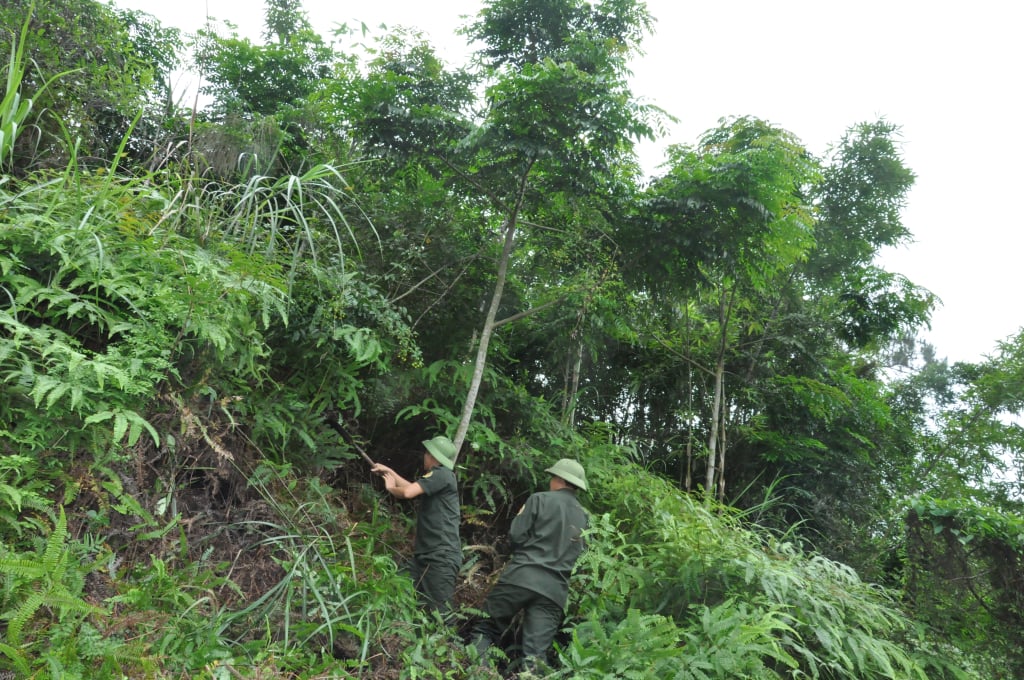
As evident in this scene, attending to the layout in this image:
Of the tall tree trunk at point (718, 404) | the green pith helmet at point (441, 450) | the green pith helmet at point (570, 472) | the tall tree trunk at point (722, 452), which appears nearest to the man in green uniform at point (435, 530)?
the green pith helmet at point (441, 450)

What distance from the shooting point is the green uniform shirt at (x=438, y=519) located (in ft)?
14.1

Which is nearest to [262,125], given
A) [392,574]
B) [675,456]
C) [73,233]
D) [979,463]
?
[73,233]

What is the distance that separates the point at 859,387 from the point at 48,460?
8.89 m

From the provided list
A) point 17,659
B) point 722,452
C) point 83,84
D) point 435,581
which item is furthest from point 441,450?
point 722,452

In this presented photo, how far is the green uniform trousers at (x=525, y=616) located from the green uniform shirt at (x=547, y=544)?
0.17 feet

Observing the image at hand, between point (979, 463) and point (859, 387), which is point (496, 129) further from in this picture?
point (979, 463)

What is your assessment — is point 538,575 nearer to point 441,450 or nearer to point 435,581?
point 435,581

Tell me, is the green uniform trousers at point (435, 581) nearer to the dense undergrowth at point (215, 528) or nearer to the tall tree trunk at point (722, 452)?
the dense undergrowth at point (215, 528)

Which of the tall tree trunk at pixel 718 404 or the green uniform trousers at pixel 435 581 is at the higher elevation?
the tall tree trunk at pixel 718 404

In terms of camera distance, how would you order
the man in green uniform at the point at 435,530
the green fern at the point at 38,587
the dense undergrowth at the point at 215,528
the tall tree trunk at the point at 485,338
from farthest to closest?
the tall tree trunk at the point at 485,338 < the man in green uniform at the point at 435,530 < the dense undergrowth at the point at 215,528 < the green fern at the point at 38,587

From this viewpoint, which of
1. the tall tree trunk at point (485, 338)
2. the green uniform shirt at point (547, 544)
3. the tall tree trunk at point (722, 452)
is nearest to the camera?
the green uniform shirt at point (547, 544)

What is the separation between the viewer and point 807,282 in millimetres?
10531

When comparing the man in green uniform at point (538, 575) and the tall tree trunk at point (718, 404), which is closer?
the man in green uniform at point (538, 575)

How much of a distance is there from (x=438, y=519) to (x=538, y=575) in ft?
2.46
